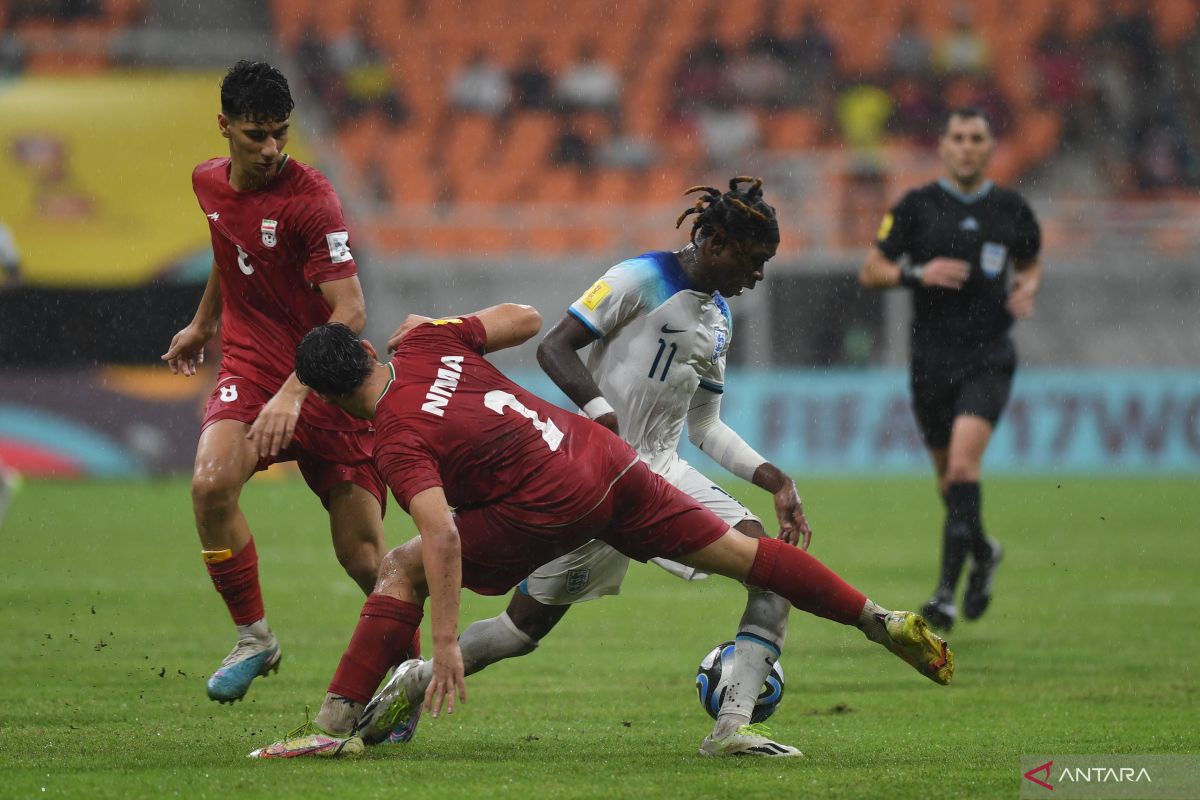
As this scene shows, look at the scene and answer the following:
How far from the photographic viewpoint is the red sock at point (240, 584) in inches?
249

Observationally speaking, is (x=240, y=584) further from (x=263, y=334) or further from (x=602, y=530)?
(x=602, y=530)

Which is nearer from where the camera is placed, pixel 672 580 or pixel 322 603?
pixel 322 603

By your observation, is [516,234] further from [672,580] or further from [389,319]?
[672,580]

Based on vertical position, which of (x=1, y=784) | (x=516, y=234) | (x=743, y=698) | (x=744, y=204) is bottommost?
(x=1, y=784)

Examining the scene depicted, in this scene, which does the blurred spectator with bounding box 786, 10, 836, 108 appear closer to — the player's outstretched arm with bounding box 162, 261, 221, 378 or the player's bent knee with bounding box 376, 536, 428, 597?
the player's outstretched arm with bounding box 162, 261, 221, 378

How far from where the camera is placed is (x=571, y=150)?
2534 centimetres

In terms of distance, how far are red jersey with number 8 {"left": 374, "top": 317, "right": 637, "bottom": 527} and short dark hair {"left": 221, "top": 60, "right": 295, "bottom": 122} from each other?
120cm

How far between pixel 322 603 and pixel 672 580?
2823mm

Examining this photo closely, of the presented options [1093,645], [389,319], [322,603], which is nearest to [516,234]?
[389,319]

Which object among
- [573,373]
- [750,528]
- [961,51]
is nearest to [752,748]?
[750,528]

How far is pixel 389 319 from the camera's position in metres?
21.4

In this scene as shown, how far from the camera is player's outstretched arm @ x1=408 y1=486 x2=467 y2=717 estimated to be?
486cm

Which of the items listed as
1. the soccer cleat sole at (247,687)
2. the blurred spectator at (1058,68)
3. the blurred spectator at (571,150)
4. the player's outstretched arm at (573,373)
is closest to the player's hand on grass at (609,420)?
the player's outstretched arm at (573,373)

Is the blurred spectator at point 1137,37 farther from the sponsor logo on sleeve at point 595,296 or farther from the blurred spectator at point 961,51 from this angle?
the sponsor logo on sleeve at point 595,296
